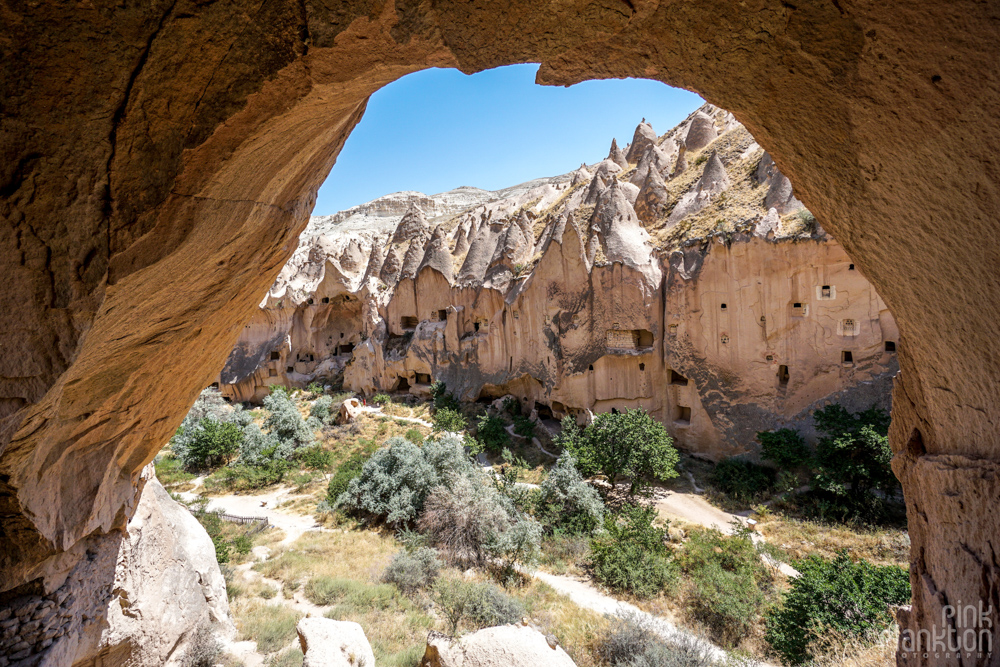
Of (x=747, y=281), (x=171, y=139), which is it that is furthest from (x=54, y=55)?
(x=747, y=281)

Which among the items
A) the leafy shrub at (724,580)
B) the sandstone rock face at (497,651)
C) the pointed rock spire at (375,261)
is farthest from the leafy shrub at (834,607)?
the pointed rock spire at (375,261)

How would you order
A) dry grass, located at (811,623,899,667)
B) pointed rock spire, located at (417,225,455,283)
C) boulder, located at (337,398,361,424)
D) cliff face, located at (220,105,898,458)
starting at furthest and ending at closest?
1. pointed rock spire, located at (417,225,455,283)
2. boulder, located at (337,398,361,424)
3. cliff face, located at (220,105,898,458)
4. dry grass, located at (811,623,899,667)

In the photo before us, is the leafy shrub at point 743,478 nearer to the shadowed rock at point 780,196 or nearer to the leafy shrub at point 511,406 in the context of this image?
the shadowed rock at point 780,196

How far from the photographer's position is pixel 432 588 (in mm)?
8258

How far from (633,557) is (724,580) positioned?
1721 mm

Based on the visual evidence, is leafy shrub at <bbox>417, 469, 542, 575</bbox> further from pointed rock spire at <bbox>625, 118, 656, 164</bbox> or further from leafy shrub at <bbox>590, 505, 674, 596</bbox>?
pointed rock spire at <bbox>625, 118, 656, 164</bbox>

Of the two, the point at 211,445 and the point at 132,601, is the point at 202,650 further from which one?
the point at 211,445

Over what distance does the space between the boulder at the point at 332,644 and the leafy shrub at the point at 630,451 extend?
9.14 metres

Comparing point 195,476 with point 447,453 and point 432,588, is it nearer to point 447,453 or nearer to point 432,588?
point 447,453

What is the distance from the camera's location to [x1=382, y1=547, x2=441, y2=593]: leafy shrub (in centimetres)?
827

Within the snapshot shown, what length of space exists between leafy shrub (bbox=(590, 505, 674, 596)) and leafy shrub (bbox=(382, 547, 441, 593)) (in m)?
3.45

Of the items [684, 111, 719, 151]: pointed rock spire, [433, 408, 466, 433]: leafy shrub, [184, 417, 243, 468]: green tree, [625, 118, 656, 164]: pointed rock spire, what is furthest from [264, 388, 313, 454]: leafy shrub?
[625, 118, 656, 164]: pointed rock spire

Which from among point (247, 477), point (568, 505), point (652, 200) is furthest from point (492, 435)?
point (652, 200)

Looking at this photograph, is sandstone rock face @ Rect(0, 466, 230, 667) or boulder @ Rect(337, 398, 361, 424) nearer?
sandstone rock face @ Rect(0, 466, 230, 667)
